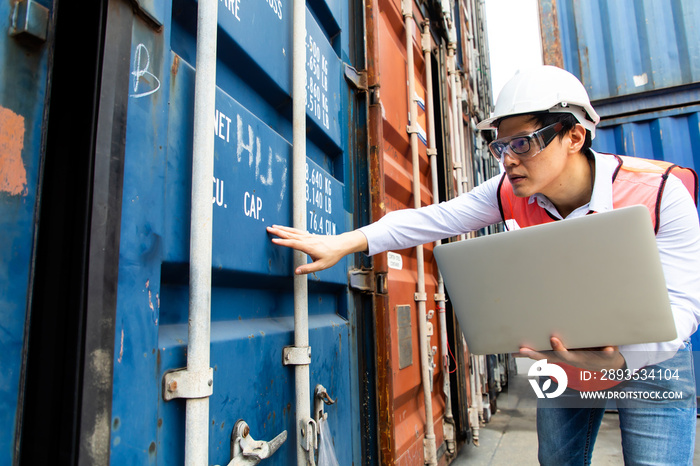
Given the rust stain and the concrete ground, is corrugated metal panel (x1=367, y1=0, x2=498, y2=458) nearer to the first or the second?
the concrete ground

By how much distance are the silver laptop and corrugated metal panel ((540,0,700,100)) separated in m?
4.47

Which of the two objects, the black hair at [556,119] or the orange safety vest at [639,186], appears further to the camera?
the black hair at [556,119]

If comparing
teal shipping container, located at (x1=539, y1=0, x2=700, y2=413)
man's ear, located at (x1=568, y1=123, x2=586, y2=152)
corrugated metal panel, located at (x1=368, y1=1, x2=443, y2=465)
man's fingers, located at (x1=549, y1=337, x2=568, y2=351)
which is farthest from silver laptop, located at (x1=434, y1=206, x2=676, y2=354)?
teal shipping container, located at (x1=539, y1=0, x2=700, y2=413)

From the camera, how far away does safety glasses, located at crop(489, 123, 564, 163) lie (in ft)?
4.31

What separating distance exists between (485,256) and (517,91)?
21.9 inches

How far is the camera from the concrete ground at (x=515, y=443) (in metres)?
2.83

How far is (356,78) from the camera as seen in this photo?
1.95 metres

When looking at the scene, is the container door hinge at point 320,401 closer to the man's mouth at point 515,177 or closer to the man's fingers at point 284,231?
the man's fingers at point 284,231

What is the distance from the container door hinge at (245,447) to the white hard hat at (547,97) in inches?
44.2

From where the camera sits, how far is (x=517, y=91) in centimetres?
138

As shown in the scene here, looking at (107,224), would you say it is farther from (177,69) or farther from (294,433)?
(294,433)

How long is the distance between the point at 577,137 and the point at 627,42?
441 cm

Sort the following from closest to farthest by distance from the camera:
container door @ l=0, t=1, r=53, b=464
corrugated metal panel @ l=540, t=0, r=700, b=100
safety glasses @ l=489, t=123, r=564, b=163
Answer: container door @ l=0, t=1, r=53, b=464
safety glasses @ l=489, t=123, r=564, b=163
corrugated metal panel @ l=540, t=0, r=700, b=100

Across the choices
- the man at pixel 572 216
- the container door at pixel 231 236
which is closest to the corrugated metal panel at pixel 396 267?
the container door at pixel 231 236
